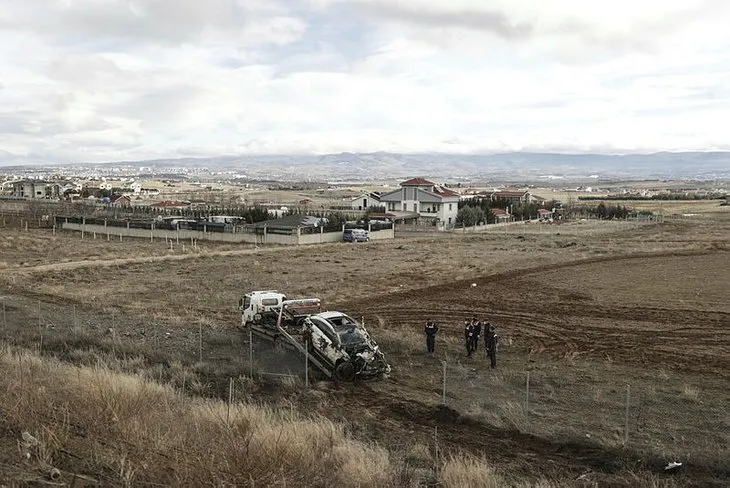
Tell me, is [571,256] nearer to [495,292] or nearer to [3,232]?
[495,292]

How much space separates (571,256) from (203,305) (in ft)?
90.2

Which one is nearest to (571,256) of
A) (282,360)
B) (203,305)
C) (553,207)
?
(203,305)

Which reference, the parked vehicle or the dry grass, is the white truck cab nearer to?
the parked vehicle

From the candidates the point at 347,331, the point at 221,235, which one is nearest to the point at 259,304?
the point at 347,331

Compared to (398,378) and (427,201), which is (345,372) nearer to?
(398,378)

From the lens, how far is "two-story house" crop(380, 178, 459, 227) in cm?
8788

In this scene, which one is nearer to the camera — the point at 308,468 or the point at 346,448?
the point at 308,468

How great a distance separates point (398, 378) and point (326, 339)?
2.24 metres

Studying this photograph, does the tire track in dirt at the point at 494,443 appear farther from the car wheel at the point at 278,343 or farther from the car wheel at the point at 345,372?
the car wheel at the point at 278,343

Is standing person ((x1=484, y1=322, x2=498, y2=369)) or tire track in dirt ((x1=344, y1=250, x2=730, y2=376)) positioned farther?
tire track in dirt ((x1=344, y1=250, x2=730, y2=376))

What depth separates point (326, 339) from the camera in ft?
60.6

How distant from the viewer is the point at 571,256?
1847 inches

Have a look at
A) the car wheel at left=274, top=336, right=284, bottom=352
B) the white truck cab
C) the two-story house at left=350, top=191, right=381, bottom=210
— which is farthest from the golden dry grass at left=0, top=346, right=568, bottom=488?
the two-story house at left=350, top=191, right=381, bottom=210

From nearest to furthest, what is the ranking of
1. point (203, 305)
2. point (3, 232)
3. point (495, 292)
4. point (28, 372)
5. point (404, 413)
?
point (28, 372) < point (404, 413) < point (203, 305) < point (495, 292) < point (3, 232)
